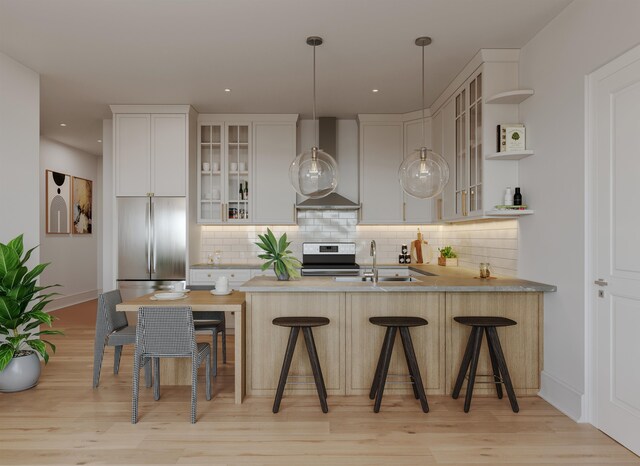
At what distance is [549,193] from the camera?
336 cm

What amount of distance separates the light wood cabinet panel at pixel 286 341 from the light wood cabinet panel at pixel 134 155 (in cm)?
269

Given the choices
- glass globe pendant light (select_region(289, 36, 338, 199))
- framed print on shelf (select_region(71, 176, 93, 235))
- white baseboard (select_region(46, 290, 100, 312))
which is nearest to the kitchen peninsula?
glass globe pendant light (select_region(289, 36, 338, 199))

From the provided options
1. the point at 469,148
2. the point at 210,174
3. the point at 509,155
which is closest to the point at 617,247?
the point at 509,155

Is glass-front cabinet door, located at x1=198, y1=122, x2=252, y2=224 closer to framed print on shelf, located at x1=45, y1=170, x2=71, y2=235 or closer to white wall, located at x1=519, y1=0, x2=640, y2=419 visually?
framed print on shelf, located at x1=45, y1=170, x2=71, y2=235

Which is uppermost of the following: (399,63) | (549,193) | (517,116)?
(399,63)

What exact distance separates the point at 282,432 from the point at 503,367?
1590 mm

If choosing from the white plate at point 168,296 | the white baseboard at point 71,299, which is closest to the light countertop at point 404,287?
the white plate at point 168,296

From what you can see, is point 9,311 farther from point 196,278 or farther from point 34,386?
point 196,278

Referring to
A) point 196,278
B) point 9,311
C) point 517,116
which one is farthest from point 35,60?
point 517,116

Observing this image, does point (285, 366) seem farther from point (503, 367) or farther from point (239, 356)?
point (503, 367)

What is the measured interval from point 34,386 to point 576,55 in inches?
187

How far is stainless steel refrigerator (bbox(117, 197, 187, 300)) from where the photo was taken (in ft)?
17.5

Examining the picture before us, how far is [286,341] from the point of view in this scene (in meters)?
3.51

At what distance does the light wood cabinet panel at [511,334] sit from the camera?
3494 mm
